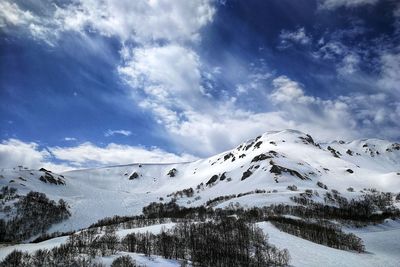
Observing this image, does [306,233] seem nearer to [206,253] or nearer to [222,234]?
[222,234]

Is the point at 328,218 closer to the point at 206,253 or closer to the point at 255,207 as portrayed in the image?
the point at 255,207

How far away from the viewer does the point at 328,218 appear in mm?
169375

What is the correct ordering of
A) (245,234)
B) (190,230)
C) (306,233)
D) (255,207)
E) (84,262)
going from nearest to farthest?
(84,262) < (245,234) < (190,230) < (306,233) < (255,207)

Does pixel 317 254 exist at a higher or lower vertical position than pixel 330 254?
higher

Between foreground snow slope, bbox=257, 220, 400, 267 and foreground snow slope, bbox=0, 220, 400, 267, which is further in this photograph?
foreground snow slope, bbox=257, 220, 400, 267

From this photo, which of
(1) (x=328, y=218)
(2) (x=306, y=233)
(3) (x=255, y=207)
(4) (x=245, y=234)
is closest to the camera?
(4) (x=245, y=234)

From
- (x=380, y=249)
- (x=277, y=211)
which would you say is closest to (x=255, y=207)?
(x=277, y=211)

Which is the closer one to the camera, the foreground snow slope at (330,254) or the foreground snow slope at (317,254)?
the foreground snow slope at (317,254)

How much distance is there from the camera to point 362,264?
74.0m

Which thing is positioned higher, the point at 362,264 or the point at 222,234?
the point at 222,234

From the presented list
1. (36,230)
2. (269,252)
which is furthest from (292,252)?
(36,230)

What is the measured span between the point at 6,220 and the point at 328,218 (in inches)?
6960

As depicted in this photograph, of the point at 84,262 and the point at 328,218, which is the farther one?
the point at 328,218

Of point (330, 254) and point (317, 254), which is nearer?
point (317, 254)
